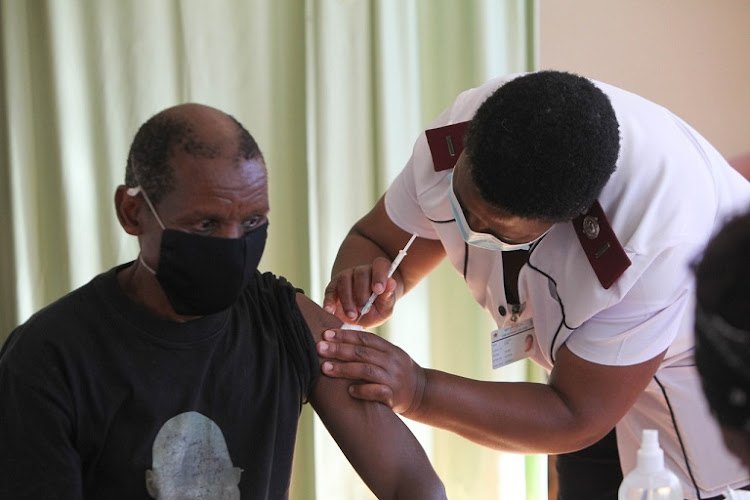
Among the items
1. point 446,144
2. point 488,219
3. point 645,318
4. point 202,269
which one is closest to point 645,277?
point 645,318

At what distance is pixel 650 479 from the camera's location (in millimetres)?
1284

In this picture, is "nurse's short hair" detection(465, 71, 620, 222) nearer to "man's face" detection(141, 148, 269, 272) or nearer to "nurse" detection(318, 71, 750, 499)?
"nurse" detection(318, 71, 750, 499)

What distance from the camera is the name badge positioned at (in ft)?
5.68

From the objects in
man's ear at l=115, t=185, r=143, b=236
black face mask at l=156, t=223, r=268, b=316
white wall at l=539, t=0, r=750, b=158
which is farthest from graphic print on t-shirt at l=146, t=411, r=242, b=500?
white wall at l=539, t=0, r=750, b=158

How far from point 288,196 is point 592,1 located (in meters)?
1.38

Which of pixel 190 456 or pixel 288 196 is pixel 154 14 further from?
pixel 190 456

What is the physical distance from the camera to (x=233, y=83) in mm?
2607

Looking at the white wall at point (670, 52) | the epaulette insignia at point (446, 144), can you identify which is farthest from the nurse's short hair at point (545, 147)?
the white wall at point (670, 52)

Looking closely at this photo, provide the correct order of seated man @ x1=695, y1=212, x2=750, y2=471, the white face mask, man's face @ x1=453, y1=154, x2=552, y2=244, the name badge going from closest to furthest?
seated man @ x1=695, y1=212, x2=750, y2=471
man's face @ x1=453, y1=154, x2=552, y2=244
the white face mask
the name badge

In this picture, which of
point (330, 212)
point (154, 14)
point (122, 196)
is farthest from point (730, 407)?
point (154, 14)

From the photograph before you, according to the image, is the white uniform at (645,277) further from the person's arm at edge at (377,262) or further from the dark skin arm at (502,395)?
the person's arm at edge at (377,262)

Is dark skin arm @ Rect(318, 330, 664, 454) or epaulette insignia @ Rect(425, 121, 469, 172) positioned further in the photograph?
epaulette insignia @ Rect(425, 121, 469, 172)

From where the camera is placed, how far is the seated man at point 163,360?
1.22 metres

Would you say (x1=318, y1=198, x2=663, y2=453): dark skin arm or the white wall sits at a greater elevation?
the white wall
